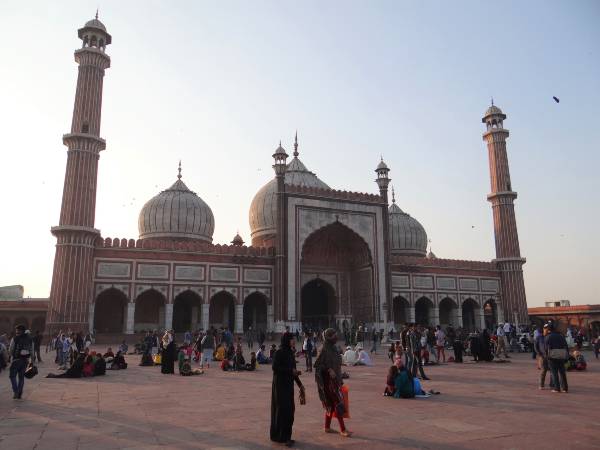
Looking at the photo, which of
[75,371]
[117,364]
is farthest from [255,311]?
[75,371]

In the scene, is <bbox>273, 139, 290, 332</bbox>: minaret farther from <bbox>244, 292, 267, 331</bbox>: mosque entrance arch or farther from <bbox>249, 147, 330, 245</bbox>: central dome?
<bbox>249, 147, 330, 245</bbox>: central dome

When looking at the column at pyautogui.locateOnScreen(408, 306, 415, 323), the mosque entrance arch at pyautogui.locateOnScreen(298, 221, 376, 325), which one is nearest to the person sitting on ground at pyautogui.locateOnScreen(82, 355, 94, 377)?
the mosque entrance arch at pyautogui.locateOnScreen(298, 221, 376, 325)

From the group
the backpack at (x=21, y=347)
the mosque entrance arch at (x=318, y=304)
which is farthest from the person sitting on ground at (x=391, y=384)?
the mosque entrance arch at (x=318, y=304)

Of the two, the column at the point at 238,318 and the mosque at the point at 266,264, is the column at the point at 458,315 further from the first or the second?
the column at the point at 238,318

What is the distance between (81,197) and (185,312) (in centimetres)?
825

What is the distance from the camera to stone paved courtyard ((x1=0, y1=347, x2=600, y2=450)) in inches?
174

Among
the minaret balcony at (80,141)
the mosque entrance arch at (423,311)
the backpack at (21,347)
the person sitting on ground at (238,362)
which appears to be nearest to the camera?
the backpack at (21,347)

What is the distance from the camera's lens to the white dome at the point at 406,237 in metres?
36.1

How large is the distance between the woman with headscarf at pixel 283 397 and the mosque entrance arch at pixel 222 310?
22.3m

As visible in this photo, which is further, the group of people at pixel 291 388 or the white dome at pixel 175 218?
the white dome at pixel 175 218

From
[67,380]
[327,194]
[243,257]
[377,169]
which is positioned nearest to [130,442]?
[67,380]

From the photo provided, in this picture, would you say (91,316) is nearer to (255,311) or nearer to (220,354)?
(255,311)

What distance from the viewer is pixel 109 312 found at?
2458 centimetres

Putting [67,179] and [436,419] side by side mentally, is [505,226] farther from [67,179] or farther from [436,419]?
[436,419]
